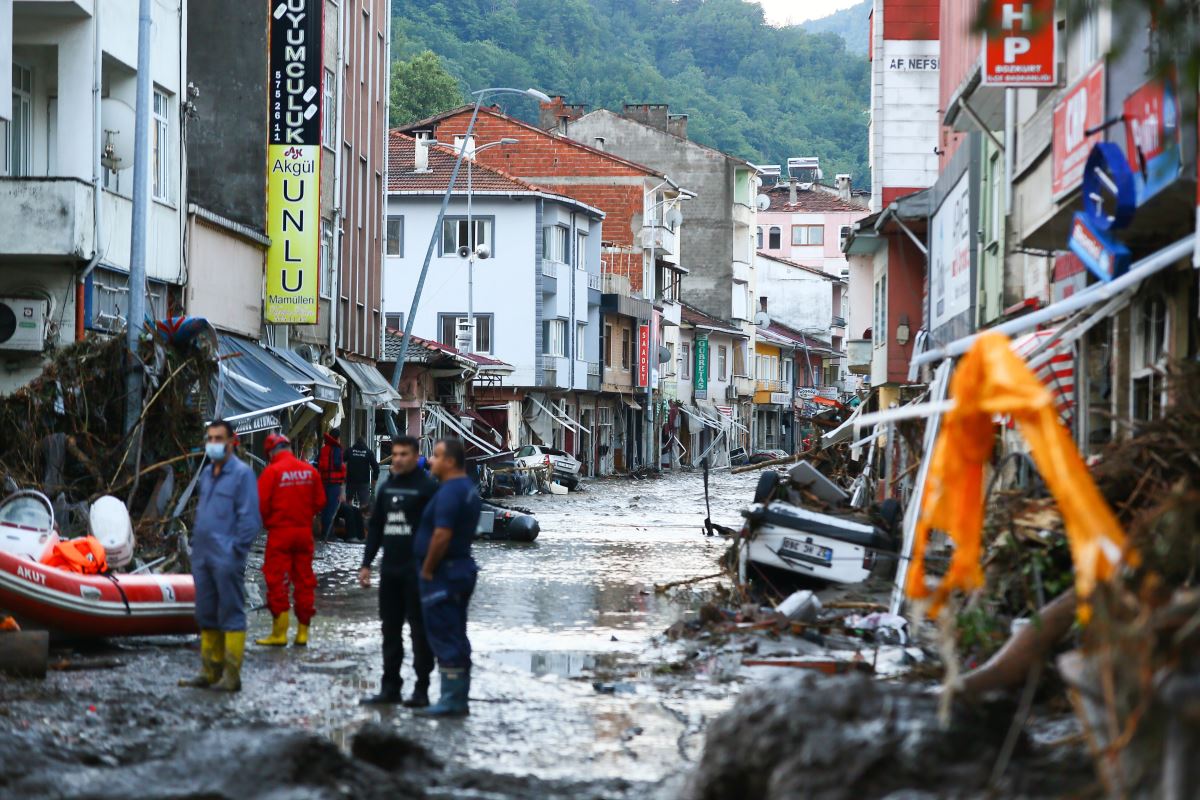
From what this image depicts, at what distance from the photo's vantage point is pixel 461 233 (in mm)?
58562

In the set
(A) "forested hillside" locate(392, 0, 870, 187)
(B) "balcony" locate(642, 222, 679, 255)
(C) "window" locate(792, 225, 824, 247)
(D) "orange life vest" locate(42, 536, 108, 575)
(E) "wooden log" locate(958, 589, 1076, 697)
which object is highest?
(A) "forested hillside" locate(392, 0, 870, 187)

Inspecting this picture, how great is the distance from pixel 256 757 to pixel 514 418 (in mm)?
51463

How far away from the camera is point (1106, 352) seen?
14.8 meters

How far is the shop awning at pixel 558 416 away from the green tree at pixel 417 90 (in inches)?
1311

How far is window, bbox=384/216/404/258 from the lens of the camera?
58281 millimetres

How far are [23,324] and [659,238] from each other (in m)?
54.2

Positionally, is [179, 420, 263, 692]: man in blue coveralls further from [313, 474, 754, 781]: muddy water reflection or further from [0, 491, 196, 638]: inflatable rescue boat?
[0, 491, 196, 638]: inflatable rescue boat

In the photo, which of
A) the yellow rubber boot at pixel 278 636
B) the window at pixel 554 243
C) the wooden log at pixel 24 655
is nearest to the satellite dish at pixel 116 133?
the yellow rubber boot at pixel 278 636

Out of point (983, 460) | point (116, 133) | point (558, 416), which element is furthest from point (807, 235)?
point (983, 460)

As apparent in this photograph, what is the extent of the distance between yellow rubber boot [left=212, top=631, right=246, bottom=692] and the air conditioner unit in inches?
396

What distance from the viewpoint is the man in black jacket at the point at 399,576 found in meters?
10.9

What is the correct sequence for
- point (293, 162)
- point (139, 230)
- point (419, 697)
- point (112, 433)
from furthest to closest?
point (293, 162) → point (139, 230) → point (112, 433) → point (419, 697)

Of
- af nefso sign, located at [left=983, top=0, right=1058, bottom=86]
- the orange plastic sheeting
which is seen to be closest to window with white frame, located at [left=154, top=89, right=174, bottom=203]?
af nefso sign, located at [left=983, top=0, right=1058, bottom=86]

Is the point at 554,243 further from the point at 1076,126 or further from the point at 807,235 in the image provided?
the point at 807,235
